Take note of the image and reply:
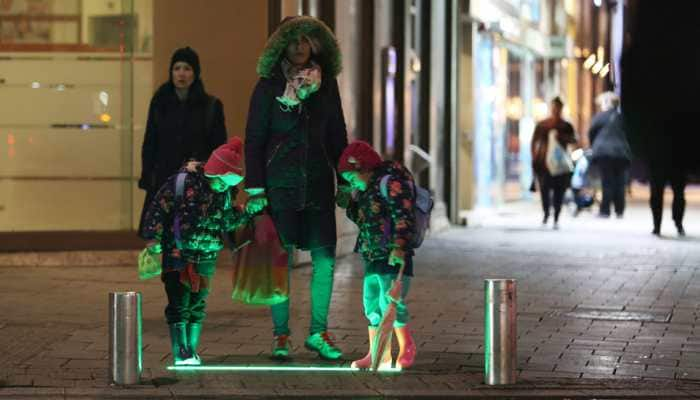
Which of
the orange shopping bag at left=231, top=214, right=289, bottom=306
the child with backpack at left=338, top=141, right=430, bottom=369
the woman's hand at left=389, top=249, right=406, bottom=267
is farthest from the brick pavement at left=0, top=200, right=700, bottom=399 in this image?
the woman's hand at left=389, top=249, right=406, bottom=267

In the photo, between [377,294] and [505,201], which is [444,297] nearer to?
[377,294]

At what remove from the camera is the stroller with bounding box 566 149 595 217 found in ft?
73.0

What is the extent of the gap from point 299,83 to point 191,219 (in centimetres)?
99

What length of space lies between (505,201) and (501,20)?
4959mm

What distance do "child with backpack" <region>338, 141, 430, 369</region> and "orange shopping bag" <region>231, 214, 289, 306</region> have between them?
1.44ft

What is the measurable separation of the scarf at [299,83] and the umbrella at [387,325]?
1.20 metres

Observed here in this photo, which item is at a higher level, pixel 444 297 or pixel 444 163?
pixel 444 163

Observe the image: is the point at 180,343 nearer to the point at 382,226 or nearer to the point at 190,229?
the point at 190,229

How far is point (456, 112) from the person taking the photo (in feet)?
64.1

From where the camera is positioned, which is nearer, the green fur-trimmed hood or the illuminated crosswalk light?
the illuminated crosswalk light

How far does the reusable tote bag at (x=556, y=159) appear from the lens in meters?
18.3

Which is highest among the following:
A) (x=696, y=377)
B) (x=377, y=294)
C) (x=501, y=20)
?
(x=501, y=20)

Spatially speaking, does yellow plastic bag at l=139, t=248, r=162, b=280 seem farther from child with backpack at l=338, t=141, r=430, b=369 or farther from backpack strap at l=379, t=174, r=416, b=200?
backpack strap at l=379, t=174, r=416, b=200

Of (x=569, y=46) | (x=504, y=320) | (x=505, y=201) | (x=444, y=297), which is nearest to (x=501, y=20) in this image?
(x=505, y=201)
